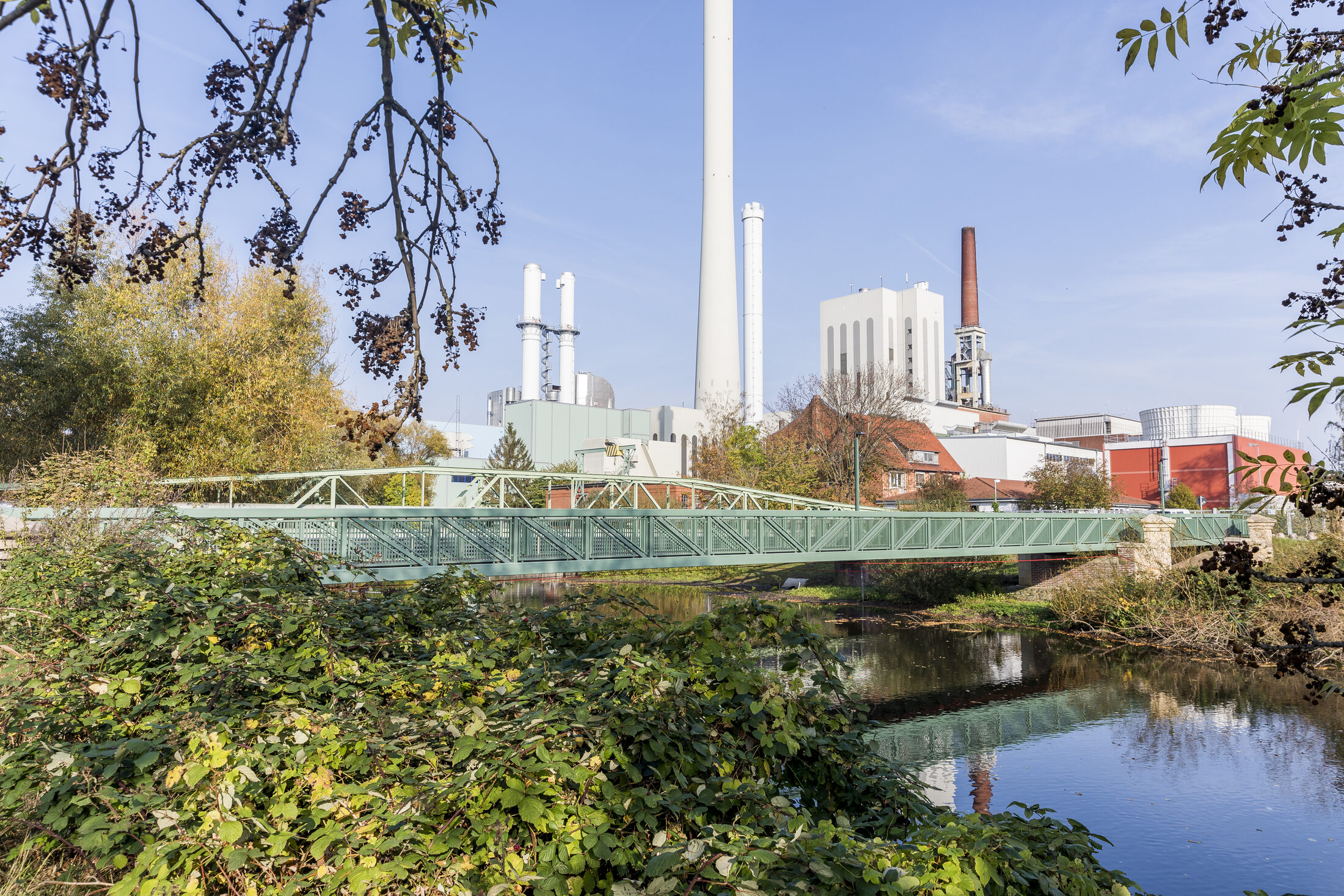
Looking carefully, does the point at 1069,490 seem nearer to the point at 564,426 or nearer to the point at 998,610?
the point at 998,610

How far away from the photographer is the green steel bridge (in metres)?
13.4

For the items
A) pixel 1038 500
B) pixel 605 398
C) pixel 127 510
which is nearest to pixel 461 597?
pixel 127 510

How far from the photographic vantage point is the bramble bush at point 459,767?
3.04m

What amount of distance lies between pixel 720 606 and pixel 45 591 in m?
5.80

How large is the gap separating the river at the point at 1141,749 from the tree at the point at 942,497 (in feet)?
38.6

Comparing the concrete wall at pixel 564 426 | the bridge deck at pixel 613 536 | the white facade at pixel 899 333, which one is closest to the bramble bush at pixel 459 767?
the bridge deck at pixel 613 536

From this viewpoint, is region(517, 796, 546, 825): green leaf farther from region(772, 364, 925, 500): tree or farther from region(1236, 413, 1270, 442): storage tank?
region(1236, 413, 1270, 442): storage tank

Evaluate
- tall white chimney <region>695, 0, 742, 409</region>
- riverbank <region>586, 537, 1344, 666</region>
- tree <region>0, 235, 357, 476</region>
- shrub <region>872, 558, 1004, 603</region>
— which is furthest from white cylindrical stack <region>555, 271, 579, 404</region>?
tree <region>0, 235, 357, 476</region>

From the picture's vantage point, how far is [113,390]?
19359 mm

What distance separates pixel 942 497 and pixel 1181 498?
24.0 meters

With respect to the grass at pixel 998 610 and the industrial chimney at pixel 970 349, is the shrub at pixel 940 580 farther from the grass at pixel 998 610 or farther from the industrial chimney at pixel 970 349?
the industrial chimney at pixel 970 349

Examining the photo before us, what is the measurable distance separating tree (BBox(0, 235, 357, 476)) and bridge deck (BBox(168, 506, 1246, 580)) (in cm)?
740

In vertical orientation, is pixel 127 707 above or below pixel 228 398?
below

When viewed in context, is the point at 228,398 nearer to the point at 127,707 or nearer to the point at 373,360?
the point at 127,707
